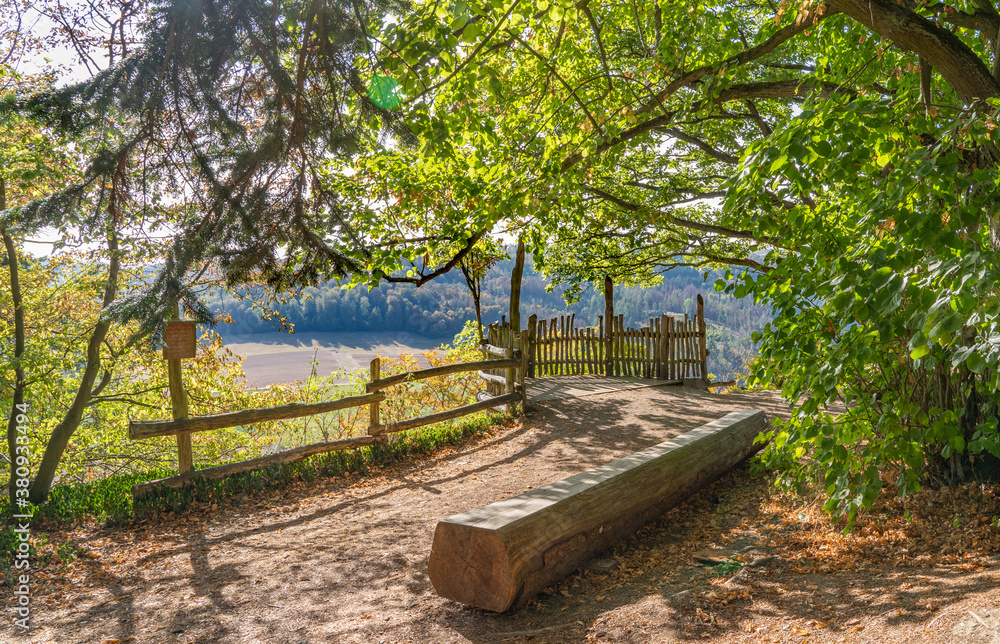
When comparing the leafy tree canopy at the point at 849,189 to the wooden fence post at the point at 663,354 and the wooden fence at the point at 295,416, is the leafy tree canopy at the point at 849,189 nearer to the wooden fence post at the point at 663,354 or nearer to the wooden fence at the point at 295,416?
the wooden fence at the point at 295,416

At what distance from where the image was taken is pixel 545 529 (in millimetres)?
3416

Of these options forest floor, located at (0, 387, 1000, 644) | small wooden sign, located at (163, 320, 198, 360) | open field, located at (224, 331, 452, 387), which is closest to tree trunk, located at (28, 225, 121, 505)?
small wooden sign, located at (163, 320, 198, 360)

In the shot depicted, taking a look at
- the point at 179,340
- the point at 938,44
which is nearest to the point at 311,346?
the point at 179,340

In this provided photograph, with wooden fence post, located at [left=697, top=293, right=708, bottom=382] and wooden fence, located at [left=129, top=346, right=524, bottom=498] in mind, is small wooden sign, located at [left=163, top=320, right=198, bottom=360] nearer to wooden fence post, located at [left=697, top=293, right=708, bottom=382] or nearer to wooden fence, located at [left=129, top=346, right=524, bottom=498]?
wooden fence, located at [left=129, top=346, right=524, bottom=498]

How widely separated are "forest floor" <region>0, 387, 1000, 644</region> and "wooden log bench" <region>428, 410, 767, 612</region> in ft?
0.49

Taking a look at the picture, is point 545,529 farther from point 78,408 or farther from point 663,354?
point 663,354

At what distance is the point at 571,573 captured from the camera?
3.73 metres

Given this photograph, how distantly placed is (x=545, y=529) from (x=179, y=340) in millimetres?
4540

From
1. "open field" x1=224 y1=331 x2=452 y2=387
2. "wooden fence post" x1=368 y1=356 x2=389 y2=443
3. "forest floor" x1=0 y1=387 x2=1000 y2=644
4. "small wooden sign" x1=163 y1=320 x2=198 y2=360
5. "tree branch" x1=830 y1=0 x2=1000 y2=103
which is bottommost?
"open field" x1=224 y1=331 x2=452 y2=387

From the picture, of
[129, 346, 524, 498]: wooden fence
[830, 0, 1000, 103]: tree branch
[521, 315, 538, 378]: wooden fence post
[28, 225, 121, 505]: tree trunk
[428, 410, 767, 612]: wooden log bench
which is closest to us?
[830, 0, 1000, 103]: tree branch

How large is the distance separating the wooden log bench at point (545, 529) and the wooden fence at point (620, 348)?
8.83 meters

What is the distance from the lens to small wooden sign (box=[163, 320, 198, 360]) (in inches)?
227

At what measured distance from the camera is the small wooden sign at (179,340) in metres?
5.76

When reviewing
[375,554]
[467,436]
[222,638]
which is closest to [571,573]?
[375,554]
